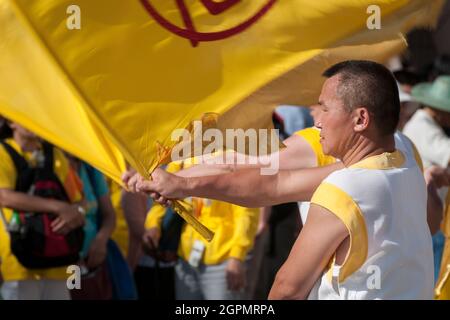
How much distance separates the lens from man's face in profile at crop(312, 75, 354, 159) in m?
4.34

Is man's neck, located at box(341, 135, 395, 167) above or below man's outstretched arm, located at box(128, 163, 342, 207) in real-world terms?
above

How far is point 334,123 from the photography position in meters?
4.35

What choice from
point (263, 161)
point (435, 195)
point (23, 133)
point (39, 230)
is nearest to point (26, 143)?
point (23, 133)

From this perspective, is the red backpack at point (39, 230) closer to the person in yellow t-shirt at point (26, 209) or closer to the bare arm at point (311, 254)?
the person in yellow t-shirt at point (26, 209)

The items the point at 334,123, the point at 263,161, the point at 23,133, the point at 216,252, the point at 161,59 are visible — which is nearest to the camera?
the point at 334,123

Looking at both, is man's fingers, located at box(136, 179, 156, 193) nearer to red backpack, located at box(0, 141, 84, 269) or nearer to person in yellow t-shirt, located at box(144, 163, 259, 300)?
red backpack, located at box(0, 141, 84, 269)

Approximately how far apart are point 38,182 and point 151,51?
8.55 ft

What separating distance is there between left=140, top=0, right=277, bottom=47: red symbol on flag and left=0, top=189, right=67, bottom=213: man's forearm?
8.41 ft

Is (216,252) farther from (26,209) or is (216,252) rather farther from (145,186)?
(145,186)

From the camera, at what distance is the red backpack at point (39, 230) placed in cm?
698

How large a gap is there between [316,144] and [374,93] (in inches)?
29.7

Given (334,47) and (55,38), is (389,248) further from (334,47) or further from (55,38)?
(55,38)

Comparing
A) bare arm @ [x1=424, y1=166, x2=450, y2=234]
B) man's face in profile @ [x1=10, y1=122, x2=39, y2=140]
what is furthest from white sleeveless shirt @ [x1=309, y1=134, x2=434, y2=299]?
man's face in profile @ [x1=10, y1=122, x2=39, y2=140]

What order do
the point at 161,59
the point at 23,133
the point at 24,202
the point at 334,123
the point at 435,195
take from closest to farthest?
the point at 334,123 → the point at 161,59 → the point at 435,195 → the point at 24,202 → the point at 23,133
